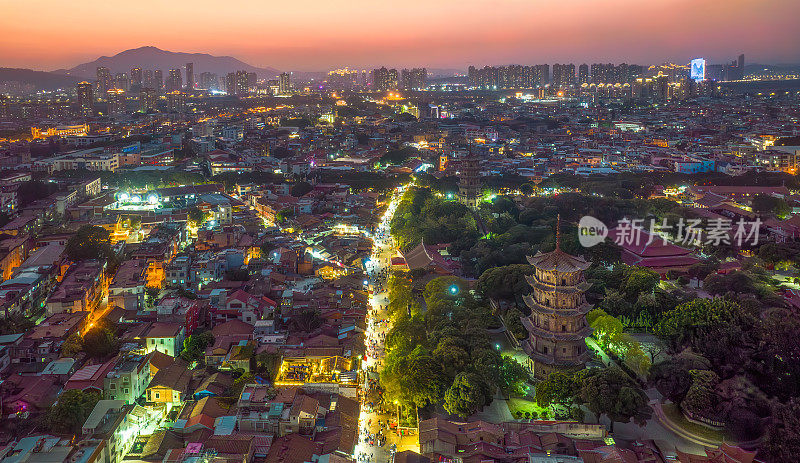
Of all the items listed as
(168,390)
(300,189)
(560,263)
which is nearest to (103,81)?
(300,189)

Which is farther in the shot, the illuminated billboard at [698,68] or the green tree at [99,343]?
the illuminated billboard at [698,68]

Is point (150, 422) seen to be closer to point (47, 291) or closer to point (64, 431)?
point (64, 431)

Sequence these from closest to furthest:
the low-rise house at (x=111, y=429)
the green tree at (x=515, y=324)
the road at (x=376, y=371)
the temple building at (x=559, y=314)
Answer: the low-rise house at (x=111, y=429) → the road at (x=376, y=371) → the temple building at (x=559, y=314) → the green tree at (x=515, y=324)

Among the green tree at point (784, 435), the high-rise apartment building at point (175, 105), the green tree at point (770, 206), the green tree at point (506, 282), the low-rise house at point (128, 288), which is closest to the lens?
the green tree at point (784, 435)

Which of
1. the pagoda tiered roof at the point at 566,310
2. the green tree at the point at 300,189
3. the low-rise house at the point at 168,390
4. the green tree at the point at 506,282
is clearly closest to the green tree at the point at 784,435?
the pagoda tiered roof at the point at 566,310

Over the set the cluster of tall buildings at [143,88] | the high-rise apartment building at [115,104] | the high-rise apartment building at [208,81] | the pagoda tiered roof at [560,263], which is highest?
the high-rise apartment building at [208,81]

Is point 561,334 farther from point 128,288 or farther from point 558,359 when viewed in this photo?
point 128,288

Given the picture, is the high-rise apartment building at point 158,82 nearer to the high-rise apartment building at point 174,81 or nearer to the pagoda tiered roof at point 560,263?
the high-rise apartment building at point 174,81

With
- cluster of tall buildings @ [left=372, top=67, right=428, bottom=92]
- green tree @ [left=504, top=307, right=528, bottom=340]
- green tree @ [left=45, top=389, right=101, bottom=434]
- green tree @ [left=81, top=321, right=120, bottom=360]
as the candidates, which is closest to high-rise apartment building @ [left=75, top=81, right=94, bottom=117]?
cluster of tall buildings @ [left=372, top=67, right=428, bottom=92]
